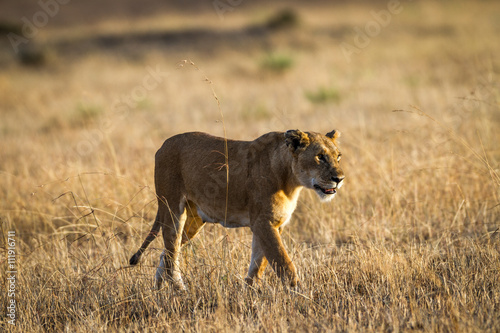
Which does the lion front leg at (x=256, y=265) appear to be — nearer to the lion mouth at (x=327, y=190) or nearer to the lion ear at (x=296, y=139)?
the lion mouth at (x=327, y=190)

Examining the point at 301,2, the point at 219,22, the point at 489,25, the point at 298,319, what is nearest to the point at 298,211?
the point at 298,319

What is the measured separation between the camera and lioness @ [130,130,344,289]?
14.3 ft

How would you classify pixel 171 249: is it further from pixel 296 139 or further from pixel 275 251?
pixel 296 139

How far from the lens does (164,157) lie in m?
5.13

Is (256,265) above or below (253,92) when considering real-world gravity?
below

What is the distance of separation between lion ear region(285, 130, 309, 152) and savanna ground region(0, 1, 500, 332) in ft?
3.85

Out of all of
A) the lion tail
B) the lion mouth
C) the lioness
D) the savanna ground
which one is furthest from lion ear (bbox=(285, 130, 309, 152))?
the lion tail

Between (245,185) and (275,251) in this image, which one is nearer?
(275,251)

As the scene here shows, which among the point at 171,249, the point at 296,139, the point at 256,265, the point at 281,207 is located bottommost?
the point at 256,265

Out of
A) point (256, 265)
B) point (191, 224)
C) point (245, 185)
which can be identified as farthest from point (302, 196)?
point (245, 185)

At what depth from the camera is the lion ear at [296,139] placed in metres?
4.34

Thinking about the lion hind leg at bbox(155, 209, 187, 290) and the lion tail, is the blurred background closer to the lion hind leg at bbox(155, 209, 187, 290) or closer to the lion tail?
the lion tail

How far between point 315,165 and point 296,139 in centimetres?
27

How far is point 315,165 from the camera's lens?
4.34 meters
